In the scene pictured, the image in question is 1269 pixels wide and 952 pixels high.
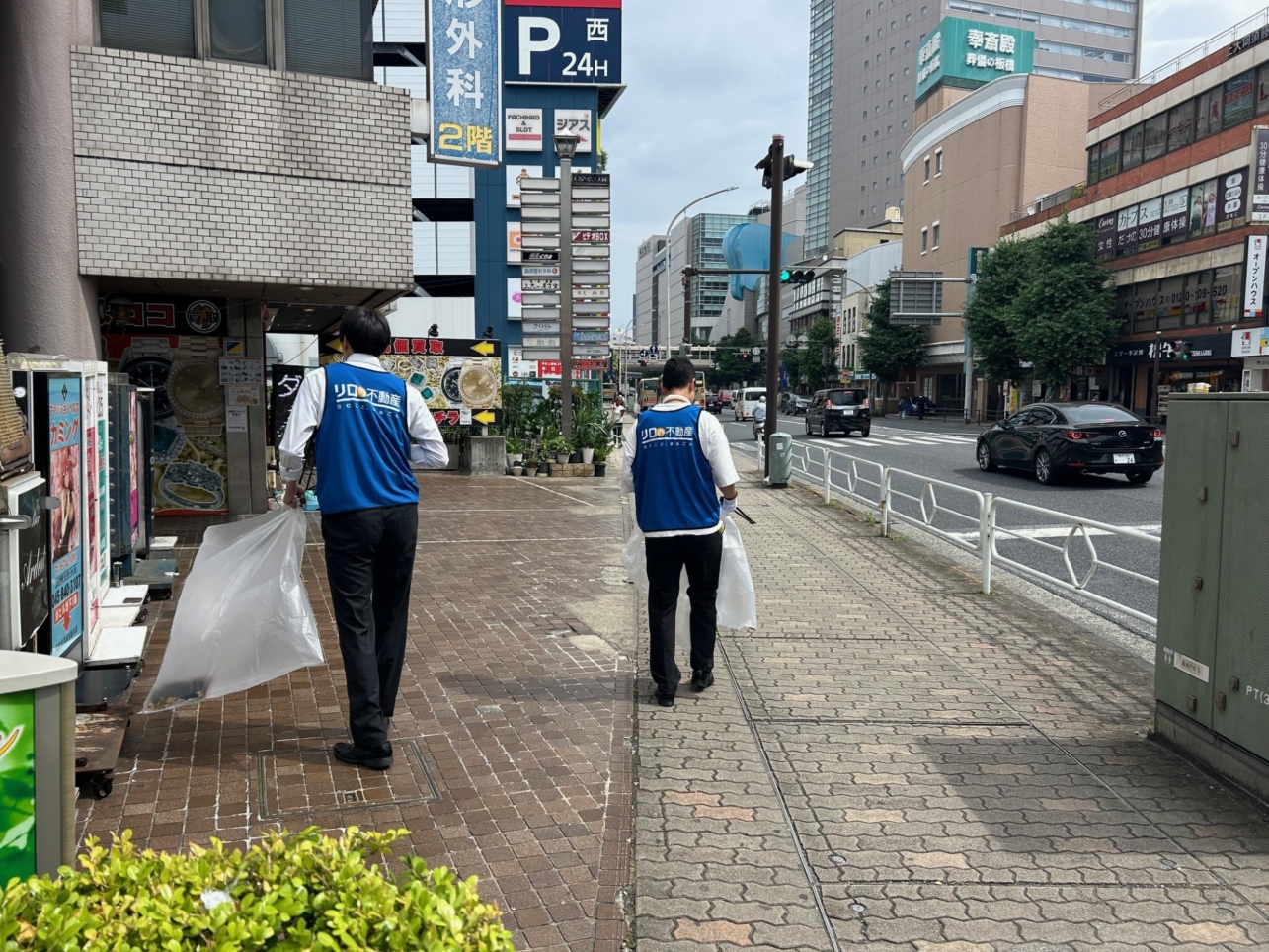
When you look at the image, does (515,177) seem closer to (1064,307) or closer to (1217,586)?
(1064,307)

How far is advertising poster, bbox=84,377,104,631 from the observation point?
198 inches

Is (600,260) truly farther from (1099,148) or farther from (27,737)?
(1099,148)

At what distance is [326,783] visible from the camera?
13.7ft

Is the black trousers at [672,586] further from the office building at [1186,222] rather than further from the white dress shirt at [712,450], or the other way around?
the office building at [1186,222]

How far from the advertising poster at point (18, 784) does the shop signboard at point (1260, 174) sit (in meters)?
38.0

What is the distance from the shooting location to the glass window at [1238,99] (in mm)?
35531

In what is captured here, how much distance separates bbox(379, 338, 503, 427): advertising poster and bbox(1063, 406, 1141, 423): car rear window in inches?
417

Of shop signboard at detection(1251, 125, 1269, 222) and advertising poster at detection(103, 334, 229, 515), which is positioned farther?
shop signboard at detection(1251, 125, 1269, 222)

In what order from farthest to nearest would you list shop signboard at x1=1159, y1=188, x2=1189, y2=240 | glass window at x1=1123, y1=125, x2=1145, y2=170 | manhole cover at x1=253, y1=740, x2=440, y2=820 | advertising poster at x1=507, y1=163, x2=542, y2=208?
glass window at x1=1123, y1=125, x2=1145, y2=170 < advertising poster at x1=507, y1=163, x2=542, y2=208 < shop signboard at x1=1159, y1=188, x2=1189, y2=240 < manhole cover at x1=253, y1=740, x2=440, y2=820

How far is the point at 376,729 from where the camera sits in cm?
430

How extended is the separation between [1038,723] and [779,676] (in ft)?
4.83

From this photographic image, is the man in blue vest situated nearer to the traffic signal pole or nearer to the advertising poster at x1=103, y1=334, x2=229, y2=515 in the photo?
the advertising poster at x1=103, y1=334, x2=229, y2=515

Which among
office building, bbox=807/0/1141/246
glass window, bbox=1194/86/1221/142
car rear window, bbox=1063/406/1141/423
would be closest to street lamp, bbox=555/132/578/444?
car rear window, bbox=1063/406/1141/423

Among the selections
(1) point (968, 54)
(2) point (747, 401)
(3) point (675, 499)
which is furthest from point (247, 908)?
(1) point (968, 54)
